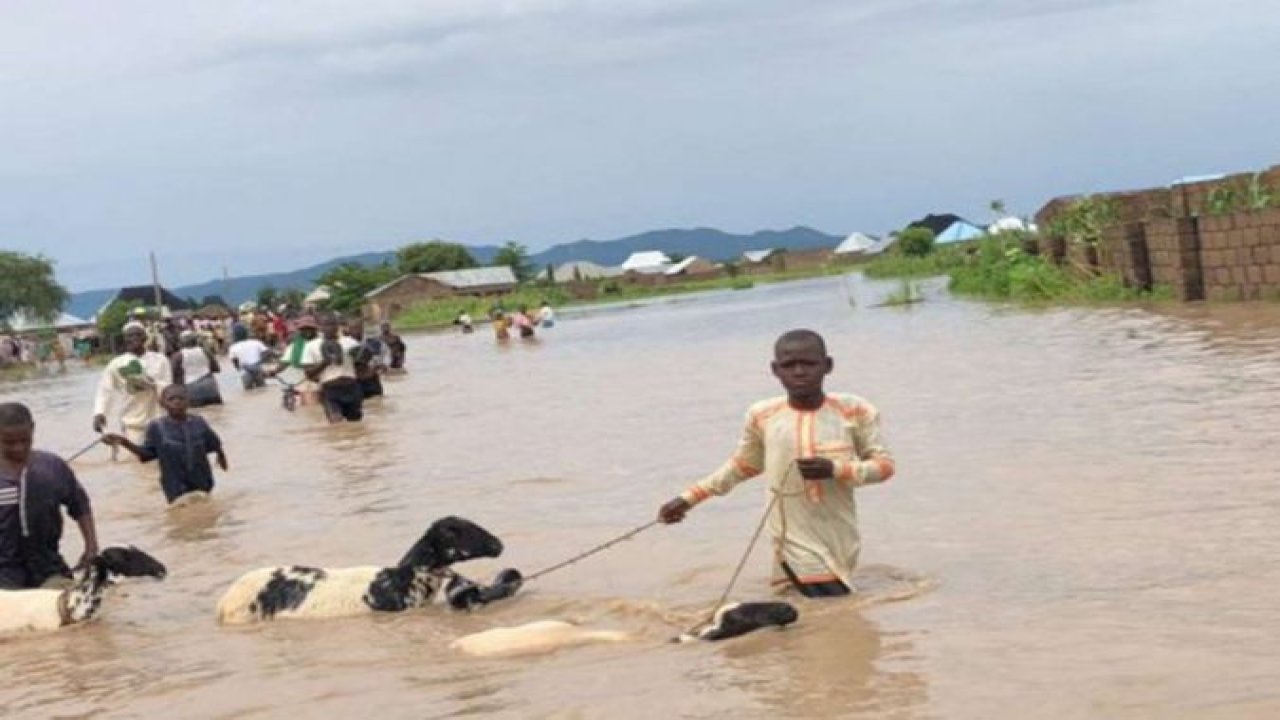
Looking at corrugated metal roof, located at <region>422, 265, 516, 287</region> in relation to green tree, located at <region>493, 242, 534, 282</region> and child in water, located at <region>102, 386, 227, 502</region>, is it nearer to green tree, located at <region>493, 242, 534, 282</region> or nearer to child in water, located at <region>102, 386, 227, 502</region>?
green tree, located at <region>493, 242, 534, 282</region>

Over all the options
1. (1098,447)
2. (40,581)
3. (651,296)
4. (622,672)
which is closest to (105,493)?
(40,581)

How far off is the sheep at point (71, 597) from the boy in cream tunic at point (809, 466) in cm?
294

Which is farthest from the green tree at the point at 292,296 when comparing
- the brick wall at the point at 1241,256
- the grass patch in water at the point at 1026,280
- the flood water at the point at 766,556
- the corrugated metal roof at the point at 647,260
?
the flood water at the point at 766,556

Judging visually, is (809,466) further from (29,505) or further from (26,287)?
(26,287)

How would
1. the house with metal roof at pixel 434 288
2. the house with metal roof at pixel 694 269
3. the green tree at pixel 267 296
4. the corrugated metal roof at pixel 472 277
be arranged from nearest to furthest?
the house with metal roof at pixel 434 288 < the corrugated metal roof at pixel 472 277 < the green tree at pixel 267 296 < the house with metal roof at pixel 694 269

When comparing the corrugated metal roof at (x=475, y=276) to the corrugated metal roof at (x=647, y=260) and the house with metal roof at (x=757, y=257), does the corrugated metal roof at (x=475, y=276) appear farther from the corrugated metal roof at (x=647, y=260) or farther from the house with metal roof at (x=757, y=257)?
the corrugated metal roof at (x=647, y=260)

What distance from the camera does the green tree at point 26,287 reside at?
93.5m

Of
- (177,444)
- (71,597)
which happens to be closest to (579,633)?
(71,597)

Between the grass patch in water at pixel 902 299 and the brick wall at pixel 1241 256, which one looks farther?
the grass patch in water at pixel 902 299

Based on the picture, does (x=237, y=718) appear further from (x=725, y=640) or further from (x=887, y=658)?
(x=887, y=658)

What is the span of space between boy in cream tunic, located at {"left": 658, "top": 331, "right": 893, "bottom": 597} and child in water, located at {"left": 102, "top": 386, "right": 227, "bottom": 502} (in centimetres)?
565

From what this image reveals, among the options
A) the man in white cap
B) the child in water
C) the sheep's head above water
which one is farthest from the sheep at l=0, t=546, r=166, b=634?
the man in white cap

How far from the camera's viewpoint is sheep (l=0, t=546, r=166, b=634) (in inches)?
314

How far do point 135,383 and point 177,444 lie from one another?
3.52m
